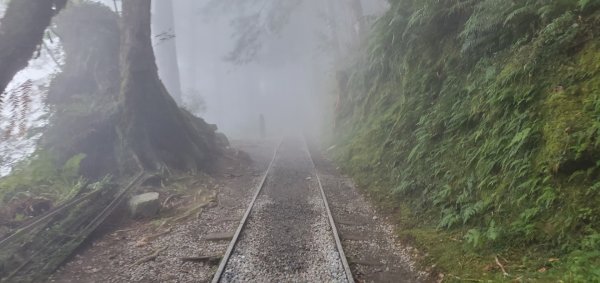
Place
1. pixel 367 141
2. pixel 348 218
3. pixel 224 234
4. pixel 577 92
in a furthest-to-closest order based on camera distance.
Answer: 1. pixel 367 141
2. pixel 348 218
3. pixel 224 234
4. pixel 577 92

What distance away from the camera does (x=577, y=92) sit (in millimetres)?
5617

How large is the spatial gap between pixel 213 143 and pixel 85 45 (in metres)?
5.19

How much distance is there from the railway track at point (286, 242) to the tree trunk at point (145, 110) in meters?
3.26

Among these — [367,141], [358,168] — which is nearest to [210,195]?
[358,168]

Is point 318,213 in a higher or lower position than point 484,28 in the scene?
lower

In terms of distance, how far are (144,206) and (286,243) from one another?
3703mm

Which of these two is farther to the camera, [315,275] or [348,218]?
[348,218]

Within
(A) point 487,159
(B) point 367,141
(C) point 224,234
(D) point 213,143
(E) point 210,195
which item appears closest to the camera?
(A) point 487,159

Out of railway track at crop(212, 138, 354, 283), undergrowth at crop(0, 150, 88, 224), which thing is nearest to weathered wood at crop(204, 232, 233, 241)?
railway track at crop(212, 138, 354, 283)

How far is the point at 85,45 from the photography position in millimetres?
13766

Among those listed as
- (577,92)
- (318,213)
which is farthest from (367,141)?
(577,92)

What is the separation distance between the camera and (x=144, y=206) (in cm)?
898

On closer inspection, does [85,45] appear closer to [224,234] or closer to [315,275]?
[224,234]

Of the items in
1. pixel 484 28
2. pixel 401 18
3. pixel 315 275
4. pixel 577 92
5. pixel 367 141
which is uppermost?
pixel 401 18
